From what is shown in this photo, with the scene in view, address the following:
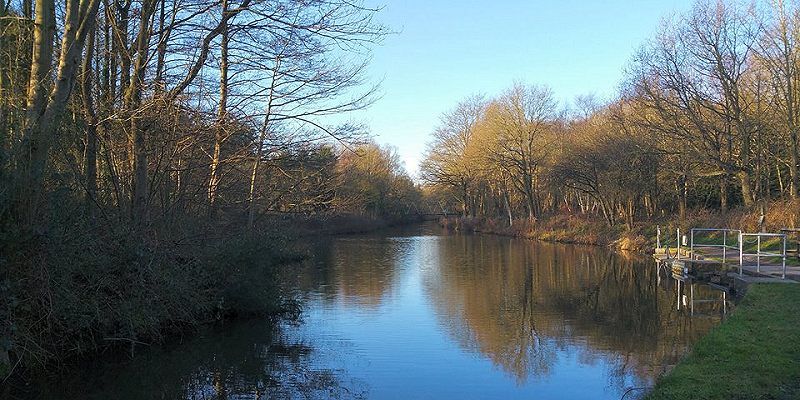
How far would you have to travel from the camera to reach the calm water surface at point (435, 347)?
8102 millimetres

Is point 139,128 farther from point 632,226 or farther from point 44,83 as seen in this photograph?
point 632,226

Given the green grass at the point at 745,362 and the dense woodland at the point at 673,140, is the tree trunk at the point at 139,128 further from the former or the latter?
the dense woodland at the point at 673,140

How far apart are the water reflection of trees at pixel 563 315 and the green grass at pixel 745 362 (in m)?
1.04

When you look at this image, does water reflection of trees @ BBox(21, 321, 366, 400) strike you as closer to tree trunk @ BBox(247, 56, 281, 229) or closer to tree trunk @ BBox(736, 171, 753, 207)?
tree trunk @ BBox(247, 56, 281, 229)

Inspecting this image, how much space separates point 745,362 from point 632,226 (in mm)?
26453

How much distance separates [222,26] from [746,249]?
58.4 ft

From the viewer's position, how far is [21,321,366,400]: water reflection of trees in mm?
7789

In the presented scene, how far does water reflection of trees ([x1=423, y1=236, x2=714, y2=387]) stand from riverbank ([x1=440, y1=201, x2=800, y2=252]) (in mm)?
4059

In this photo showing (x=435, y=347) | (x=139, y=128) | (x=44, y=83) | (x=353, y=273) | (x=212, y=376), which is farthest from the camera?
(x=353, y=273)

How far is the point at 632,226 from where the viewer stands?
31.8 metres

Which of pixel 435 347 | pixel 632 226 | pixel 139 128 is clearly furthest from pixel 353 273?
pixel 632 226

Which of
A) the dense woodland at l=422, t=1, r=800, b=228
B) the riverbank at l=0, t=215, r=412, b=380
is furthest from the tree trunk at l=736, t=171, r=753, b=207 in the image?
the riverbank at l=0, t=215, r=412, b=380

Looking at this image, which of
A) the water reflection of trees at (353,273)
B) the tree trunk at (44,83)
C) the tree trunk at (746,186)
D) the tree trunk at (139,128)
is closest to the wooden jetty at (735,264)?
the tree trunk at (746,186)

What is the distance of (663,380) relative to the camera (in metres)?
6.50
